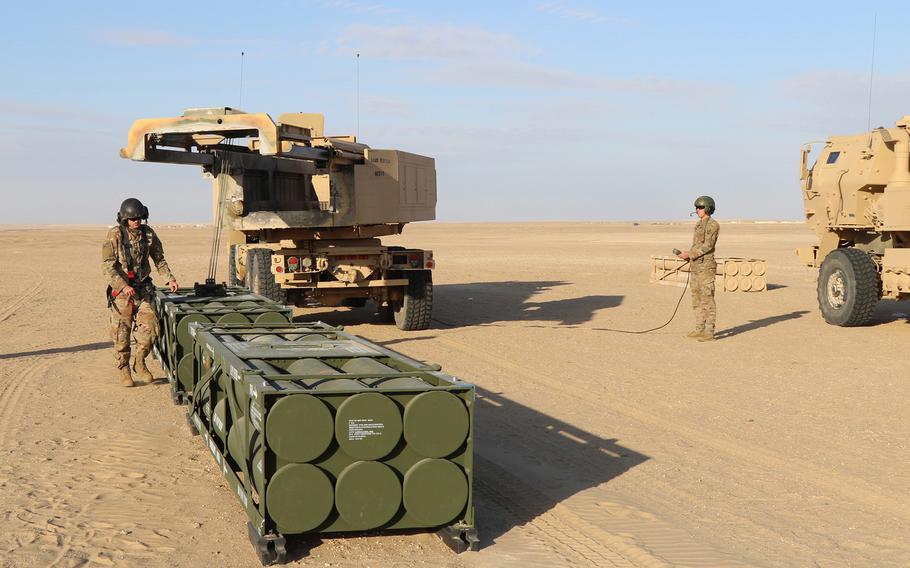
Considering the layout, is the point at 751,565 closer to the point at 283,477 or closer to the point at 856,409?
the point at 283,477

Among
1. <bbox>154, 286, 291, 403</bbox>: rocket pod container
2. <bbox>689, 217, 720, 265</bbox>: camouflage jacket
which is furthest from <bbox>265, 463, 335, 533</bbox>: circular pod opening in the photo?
<bbox>689, 217, 720, 265</bbox>: camouflage jacket

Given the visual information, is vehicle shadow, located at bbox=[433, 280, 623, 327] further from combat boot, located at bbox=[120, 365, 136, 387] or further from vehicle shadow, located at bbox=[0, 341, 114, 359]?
combat boot, located at bbox=[120, 365, 136, 387]

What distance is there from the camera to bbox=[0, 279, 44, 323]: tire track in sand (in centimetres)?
1697

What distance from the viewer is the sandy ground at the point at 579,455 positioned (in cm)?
509

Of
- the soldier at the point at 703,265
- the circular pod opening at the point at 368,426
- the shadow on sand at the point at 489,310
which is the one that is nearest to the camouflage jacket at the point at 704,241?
the soldier at the point at 703,265

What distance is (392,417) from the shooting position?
16.1 ft

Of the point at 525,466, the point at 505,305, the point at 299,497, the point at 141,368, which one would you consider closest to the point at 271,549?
the point at 299,497

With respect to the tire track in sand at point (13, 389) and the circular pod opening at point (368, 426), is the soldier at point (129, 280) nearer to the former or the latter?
the tire track in sand at point (13, 389)

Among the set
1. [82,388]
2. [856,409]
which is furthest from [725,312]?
[82,388]

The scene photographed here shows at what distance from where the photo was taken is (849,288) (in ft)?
46.7

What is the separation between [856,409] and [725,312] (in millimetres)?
8379

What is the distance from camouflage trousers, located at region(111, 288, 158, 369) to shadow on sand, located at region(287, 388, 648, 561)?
335cm

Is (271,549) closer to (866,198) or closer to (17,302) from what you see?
(866,198)

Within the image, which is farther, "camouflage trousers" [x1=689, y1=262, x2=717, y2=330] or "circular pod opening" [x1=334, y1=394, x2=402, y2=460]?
"camouflage trousers" [x1=689, y1=262, x2=717, y2=330]
